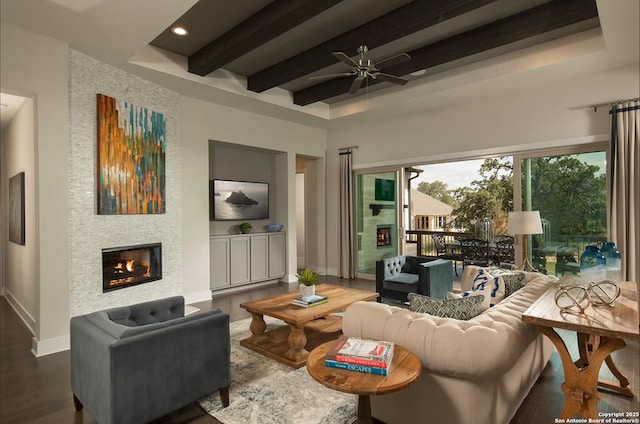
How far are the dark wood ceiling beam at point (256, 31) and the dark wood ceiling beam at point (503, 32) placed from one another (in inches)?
74.9

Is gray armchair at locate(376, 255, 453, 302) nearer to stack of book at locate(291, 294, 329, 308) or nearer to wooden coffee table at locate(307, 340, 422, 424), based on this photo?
stack of book at locate(291, 294, 329, 308)

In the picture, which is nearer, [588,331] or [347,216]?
[588,331]

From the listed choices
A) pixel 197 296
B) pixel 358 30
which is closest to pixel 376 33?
pixel 358 30

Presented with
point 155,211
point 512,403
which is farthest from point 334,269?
point 512,403

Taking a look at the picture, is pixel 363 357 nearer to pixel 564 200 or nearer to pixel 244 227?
pixel 564 200

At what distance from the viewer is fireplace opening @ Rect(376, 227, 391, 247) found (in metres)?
6.93

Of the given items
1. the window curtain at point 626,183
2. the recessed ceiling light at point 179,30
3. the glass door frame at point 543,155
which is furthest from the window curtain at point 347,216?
the window curtain at point 626,183

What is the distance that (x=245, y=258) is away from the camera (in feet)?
20.4

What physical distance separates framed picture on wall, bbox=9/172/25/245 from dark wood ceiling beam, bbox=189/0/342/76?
8.27ft

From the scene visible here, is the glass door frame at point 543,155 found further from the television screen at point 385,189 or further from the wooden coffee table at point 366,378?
the wooden coffee table at point 366,378

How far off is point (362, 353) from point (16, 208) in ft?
16.4

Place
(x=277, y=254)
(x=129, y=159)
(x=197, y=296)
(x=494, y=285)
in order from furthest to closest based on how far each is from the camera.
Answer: (x=277, y=254)
(x=197, y=296)
(x=129, y=159)
(x=494, y=285)

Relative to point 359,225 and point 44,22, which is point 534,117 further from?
point 44,22

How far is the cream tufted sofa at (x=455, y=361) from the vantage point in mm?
1816
